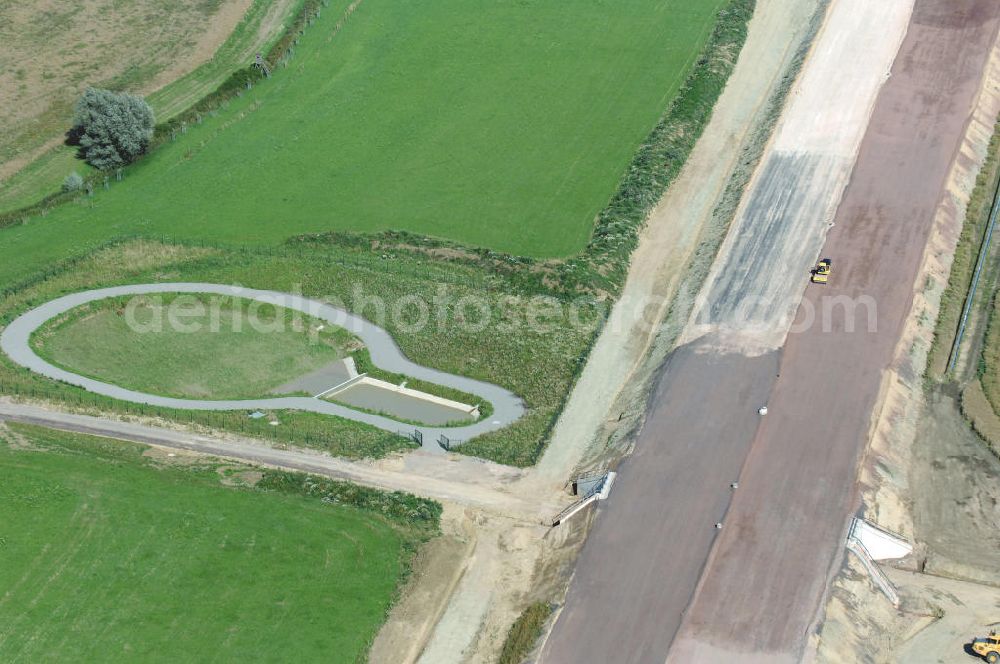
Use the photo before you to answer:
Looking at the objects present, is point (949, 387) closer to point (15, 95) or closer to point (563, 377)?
point (563, 377)

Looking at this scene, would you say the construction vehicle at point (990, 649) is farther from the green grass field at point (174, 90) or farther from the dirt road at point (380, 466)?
the green grass field at point (174, 90)

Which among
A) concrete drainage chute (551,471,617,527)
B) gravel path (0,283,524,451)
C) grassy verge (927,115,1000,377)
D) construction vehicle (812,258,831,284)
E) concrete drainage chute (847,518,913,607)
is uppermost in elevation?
gravel path (0,283,524,451)

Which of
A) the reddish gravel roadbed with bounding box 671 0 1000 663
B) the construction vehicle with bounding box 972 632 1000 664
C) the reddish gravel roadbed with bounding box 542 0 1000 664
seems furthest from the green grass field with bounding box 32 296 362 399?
the construction vehicle with bounding box 972 632 1000 664

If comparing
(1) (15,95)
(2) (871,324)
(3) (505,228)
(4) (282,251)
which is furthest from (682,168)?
(1) (15,95)

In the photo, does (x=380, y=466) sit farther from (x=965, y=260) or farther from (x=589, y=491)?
(x=965, y=260)

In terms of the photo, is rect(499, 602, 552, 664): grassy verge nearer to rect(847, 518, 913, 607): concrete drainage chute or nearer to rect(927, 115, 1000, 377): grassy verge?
rect(847, 518, 913, 607): concrete drainage chute

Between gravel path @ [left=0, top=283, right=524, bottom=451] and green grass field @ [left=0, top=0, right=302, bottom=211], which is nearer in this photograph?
gravel path @ [left=0, top=283, right=524, bottom=451]

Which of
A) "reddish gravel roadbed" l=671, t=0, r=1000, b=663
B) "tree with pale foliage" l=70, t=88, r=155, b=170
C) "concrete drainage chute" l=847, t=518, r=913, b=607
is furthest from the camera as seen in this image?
"tree with pale foliage" l=70, t=88, r=155, b=170
